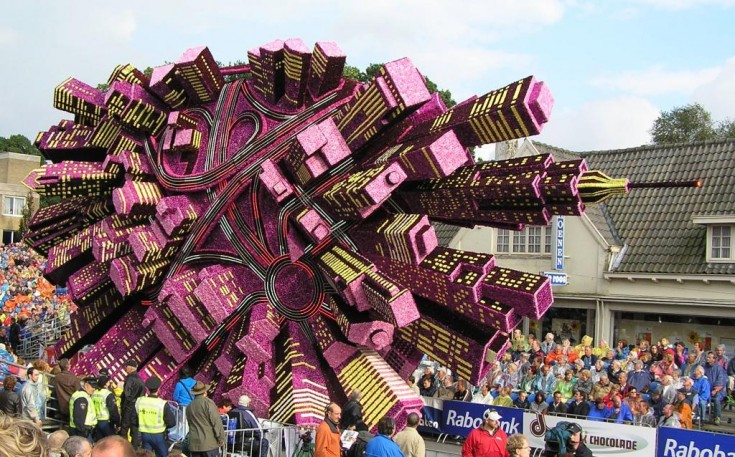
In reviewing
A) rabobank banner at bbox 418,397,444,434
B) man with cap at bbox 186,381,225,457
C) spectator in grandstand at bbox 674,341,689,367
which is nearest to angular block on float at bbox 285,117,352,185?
man with cap at bbox 186,381,225,457

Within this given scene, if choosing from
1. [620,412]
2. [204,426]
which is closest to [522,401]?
[620,412]

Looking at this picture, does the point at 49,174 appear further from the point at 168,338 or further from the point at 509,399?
the point at 509,399

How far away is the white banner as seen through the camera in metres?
10.9

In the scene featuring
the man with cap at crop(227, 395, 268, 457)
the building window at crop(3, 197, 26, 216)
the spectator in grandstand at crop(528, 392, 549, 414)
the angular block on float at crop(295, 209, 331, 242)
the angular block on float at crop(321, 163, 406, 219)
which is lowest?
the man with cap at crop(227, 395, 268, 457)

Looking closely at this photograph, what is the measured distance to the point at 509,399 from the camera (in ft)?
43.1

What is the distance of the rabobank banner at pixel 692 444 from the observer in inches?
397

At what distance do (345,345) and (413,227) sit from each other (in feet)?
6.34

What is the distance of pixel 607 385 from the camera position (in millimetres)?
12328

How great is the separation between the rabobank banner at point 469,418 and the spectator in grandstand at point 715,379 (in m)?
3.42

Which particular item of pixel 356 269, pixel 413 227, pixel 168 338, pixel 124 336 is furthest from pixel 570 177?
pixel 124 336

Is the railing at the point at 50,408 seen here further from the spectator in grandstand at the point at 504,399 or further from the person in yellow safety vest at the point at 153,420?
the spectator in grandstand at the point at 504,399

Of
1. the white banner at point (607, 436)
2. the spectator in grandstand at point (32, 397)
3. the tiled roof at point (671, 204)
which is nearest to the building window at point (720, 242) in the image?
the tiled roof at point (671, 204)

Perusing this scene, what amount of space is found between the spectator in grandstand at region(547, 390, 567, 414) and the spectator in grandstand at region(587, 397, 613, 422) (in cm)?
40

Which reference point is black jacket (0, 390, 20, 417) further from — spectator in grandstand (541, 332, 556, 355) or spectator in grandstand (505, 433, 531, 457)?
spectator in grandstand (541, 332, 556, 355)
